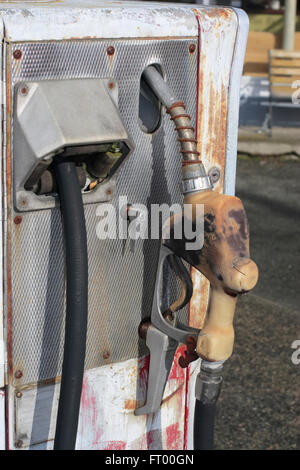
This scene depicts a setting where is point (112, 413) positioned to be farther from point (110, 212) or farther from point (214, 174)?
point (214, 174)

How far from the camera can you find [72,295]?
1511 mm

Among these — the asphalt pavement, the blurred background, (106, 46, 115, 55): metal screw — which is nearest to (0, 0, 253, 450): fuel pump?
(106, 46, 115, 55): metal screw

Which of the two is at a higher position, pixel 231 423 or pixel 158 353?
pixel 158 353

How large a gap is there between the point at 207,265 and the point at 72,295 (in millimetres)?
272

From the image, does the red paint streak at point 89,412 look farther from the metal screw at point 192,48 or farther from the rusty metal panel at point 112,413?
the metal screw at point 192,48

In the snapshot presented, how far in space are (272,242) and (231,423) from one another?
2172 millimetres

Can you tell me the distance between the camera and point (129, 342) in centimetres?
180

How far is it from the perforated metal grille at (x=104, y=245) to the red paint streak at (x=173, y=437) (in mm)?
293

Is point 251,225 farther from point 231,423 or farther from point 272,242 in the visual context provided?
point 231,423

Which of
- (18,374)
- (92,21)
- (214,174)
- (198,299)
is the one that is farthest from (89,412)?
(92,21)

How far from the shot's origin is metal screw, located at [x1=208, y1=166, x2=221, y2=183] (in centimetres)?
187

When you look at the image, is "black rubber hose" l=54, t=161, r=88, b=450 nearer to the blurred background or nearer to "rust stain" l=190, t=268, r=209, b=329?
"rust stain" l=190, t=268, r=209, b=329

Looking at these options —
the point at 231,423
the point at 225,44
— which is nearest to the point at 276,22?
the point at 231,423

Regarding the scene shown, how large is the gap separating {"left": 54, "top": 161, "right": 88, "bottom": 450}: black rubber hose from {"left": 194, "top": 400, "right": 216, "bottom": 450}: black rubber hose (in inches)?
11.6
